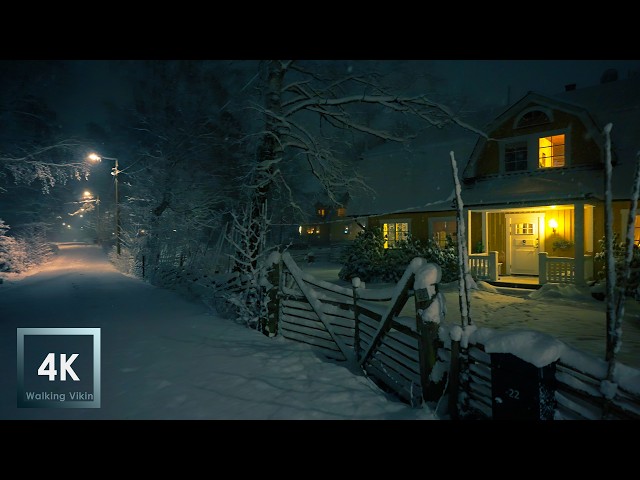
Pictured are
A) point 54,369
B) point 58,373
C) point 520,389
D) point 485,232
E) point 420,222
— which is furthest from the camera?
point 420,222

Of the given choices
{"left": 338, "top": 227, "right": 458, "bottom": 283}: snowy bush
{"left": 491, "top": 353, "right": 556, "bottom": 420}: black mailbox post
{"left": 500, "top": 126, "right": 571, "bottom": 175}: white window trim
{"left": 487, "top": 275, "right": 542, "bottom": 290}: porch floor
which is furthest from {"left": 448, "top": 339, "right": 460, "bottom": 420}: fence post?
{"left": 500, "top": 126, "right": 571, "bottom": 175}: white window trim

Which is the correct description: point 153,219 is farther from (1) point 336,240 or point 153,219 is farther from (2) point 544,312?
(1) point 336,240

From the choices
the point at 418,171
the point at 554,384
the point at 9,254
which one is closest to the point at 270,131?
the point at 554,384

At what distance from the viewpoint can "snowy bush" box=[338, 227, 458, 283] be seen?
50.6 ft

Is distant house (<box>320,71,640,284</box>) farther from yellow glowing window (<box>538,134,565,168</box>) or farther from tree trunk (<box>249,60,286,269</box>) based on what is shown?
tree trunk (<box>249,60,286,269</box>)

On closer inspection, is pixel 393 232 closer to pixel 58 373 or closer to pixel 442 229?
pixel 442 229

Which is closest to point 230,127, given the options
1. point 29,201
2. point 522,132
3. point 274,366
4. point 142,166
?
point 142,166

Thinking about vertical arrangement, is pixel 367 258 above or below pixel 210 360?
above

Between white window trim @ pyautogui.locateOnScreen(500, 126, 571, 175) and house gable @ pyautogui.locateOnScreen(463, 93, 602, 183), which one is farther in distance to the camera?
white window trim @ pyautogui.locateOnScreen(500, 126, 571, 175)

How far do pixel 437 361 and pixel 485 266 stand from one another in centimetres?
1179

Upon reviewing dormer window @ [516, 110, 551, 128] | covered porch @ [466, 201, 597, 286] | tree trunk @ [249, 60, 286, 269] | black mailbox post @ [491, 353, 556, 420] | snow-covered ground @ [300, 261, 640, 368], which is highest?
dormer window @ [516, 110, 551, 128]

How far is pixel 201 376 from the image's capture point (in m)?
4.82

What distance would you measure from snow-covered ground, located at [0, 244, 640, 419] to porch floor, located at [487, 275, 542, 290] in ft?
7.50
